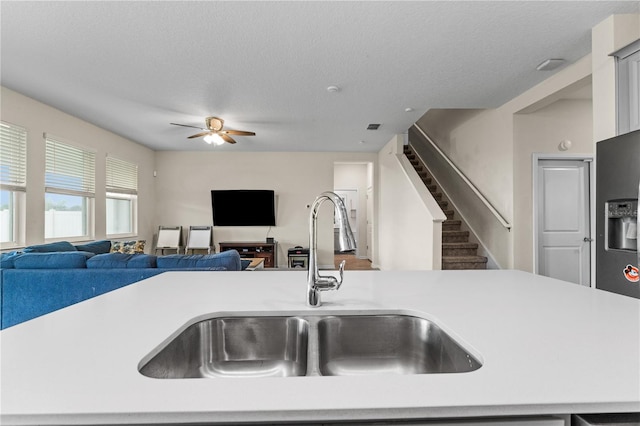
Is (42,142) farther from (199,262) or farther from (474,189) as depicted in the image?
(474,189)

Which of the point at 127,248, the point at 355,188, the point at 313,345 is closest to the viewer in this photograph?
the point at 313,345

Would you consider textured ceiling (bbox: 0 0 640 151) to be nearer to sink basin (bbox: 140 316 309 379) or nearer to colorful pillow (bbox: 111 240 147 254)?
colorful pillow (bbox: 111 240 147 254)

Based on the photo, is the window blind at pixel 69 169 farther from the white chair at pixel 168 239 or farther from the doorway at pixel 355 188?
the doorway at pixel 355 188

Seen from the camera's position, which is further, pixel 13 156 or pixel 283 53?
pixel 13 156

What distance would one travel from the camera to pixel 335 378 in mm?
584

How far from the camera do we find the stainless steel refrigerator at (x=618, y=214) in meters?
1.88

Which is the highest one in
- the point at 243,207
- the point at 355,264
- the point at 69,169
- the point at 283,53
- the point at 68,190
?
the point at 283,53

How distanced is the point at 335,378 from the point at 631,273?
2.25 meters

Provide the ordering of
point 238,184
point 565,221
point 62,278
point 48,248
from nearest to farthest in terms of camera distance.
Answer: point 62,278 → point 48,248 → point 565,221 → point 238,184

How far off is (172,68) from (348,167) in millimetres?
6708

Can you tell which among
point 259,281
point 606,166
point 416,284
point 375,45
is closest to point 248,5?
point 375,45

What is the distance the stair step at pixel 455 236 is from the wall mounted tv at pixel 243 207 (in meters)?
3.54

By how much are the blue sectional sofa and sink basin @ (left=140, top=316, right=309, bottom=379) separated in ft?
5.59

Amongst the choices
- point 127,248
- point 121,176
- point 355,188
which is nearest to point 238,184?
point 121,176
